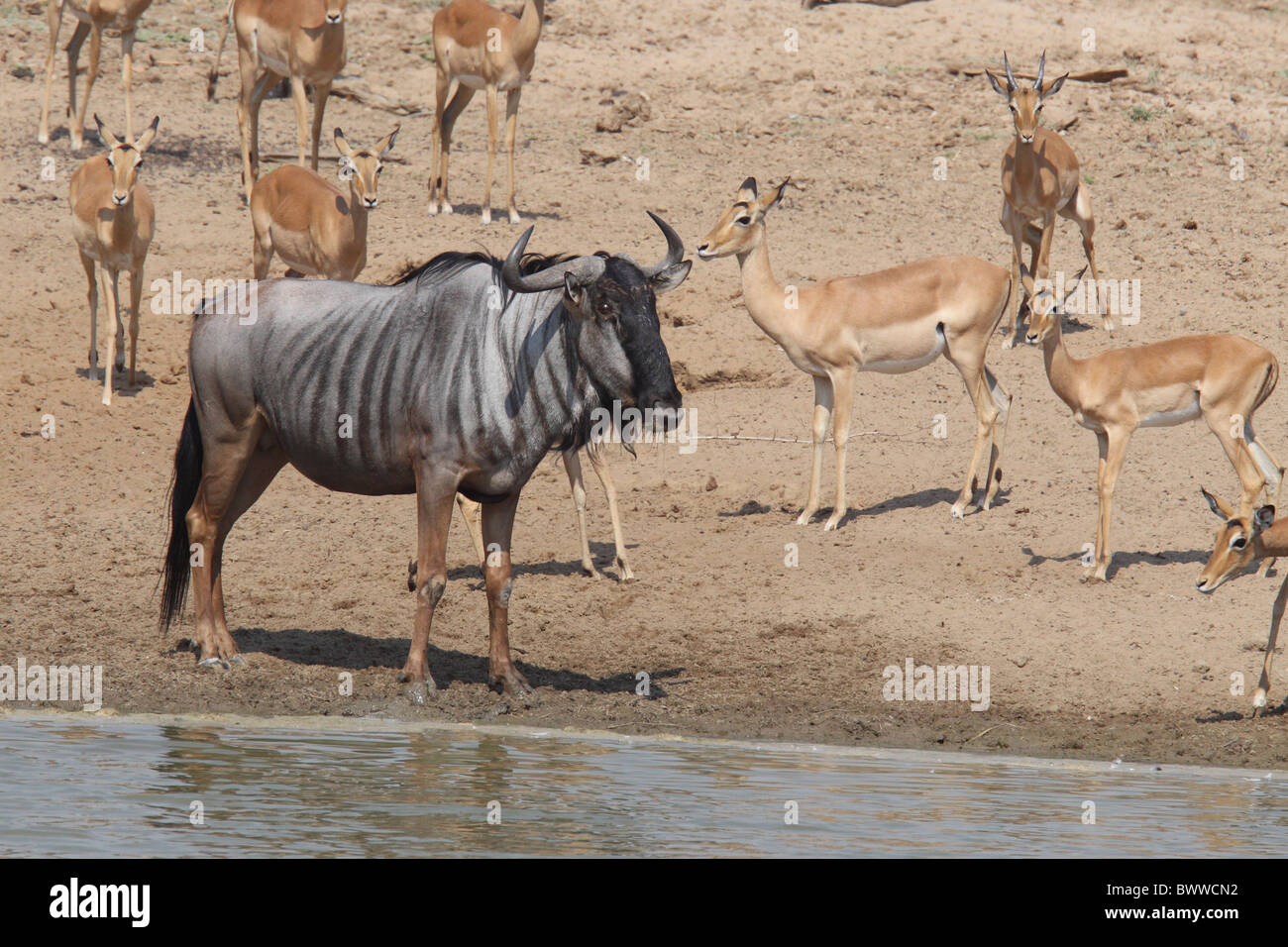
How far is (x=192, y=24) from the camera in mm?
22156

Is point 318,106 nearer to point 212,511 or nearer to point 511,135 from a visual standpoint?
point 511,135

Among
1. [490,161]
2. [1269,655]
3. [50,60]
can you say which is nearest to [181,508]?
[1269,655]

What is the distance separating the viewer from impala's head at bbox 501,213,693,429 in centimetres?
852

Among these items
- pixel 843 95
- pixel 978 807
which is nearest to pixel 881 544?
pixel 978 807

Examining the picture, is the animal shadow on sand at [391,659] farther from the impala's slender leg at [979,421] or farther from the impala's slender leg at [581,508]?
the impala's slender leg at [979,421]

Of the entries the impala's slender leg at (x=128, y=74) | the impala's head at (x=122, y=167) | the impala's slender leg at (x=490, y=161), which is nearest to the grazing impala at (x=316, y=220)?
the impala's head at (x=122, y=167)

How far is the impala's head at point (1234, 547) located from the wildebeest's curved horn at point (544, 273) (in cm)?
343

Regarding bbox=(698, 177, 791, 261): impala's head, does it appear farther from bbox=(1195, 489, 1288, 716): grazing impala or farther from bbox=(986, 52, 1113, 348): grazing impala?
bbox=(1195, 489, 1288, 716): grazing impala

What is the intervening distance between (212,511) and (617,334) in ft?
Answer: 7.57

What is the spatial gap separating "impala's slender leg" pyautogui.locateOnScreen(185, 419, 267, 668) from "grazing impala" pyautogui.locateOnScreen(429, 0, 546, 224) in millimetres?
7677

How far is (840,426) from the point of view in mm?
12117

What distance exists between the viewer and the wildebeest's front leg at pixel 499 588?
8.89 metres
